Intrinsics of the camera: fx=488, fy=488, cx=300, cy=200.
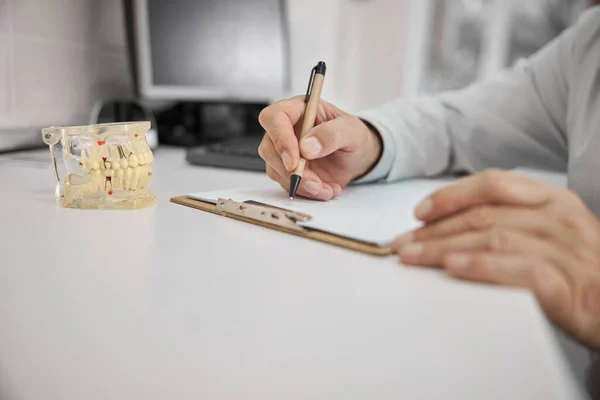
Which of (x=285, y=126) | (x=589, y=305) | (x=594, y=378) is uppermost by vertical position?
(x=285, y=126)

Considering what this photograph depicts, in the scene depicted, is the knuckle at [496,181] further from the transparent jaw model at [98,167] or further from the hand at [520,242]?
the transparent jaw model at [98,167]

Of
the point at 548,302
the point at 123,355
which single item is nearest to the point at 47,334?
the point at 123,355

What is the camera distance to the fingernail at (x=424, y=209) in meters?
0.40

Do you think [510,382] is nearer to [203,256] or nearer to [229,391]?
[229,391]

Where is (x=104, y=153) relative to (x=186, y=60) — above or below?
below

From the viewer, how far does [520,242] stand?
1.12 ft

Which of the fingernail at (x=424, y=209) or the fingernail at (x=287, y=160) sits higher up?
the fingernail at (x=287, y=160)

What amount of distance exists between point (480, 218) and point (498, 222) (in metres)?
0.01

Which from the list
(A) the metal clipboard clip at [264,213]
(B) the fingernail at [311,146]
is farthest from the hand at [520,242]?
(B) the fingernail at [311,146]

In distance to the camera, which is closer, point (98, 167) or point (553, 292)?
point (553, 292)

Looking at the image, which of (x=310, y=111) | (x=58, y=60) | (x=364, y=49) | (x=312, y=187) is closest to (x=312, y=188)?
(x=312, y=187)

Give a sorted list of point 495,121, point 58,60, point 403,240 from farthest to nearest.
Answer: point 58,60, point 495,121, point 403,240

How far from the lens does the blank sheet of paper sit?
1.45 feet

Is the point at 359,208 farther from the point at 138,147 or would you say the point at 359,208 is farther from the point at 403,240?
→ the point at 138,147
